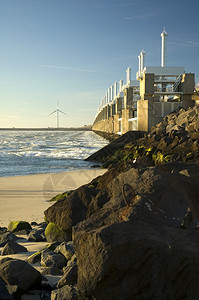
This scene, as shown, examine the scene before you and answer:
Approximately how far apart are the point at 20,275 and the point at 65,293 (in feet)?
1.74

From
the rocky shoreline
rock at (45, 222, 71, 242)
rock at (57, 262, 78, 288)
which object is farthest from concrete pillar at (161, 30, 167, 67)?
rock at (57, 262, 78, 288)

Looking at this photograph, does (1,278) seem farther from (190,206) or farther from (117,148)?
(117,148)

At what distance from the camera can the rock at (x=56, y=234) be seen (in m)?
4.81

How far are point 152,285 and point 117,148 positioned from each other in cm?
2122

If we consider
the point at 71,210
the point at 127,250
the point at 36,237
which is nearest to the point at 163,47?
the point at 36,237

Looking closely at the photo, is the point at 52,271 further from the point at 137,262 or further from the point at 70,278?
the point at 137,262

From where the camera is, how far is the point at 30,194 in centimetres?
1004

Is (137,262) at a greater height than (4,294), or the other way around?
(137,262)

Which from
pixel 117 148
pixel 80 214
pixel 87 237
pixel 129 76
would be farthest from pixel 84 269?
pixel 129 76

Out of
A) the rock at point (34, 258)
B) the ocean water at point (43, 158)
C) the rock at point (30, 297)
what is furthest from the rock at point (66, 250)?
the ocean water at point (43, 158)

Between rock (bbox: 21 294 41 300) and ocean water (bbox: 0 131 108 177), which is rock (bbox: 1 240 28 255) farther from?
ocean water (bbox: 0 131 108 177)

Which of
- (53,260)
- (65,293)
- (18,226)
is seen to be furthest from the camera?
(18,226)

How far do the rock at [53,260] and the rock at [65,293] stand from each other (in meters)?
0.84

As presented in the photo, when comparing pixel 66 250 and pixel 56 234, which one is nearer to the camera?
pixel 66 250
